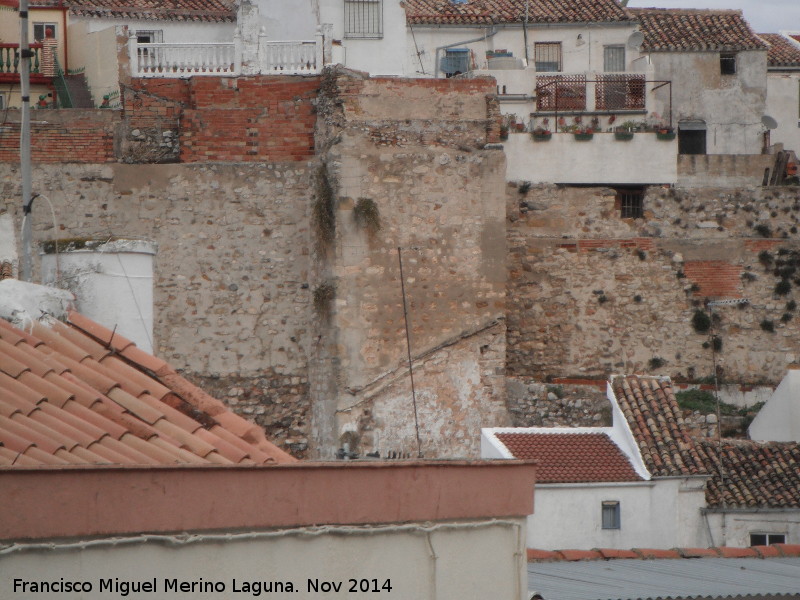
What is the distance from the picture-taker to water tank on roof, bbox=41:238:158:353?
8.73 metres

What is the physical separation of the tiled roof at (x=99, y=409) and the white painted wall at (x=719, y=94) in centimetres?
2134

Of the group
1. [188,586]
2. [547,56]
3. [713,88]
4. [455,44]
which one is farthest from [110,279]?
[713,88]

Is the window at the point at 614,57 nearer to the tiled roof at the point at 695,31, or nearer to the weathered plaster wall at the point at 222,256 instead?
the tiled roof at the point at 695,31

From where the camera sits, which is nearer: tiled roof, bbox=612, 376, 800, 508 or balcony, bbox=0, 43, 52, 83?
tiled roof, bbox=612, 376, 800, 508

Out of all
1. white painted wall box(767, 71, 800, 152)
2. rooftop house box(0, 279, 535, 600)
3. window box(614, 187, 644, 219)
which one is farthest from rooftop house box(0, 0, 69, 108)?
rooftop house box(0, 279, 535, 600)

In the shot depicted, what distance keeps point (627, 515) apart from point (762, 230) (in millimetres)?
5603

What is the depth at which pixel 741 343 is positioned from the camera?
21688mm

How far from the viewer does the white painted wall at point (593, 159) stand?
22.2 m

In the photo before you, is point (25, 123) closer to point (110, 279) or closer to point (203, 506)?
point (110, 279)

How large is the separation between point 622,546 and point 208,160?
21.4ft

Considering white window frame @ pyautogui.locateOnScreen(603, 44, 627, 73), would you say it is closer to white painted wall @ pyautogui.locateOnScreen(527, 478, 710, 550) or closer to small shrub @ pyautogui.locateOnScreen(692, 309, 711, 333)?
small shrub @ pyautogui.locateOnScreen(692, 309, 711, 333)

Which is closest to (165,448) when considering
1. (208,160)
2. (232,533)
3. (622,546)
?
(232,533)

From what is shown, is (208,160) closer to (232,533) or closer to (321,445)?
(321,445)

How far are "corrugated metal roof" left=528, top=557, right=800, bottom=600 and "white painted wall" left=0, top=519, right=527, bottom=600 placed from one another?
4.22 metres
